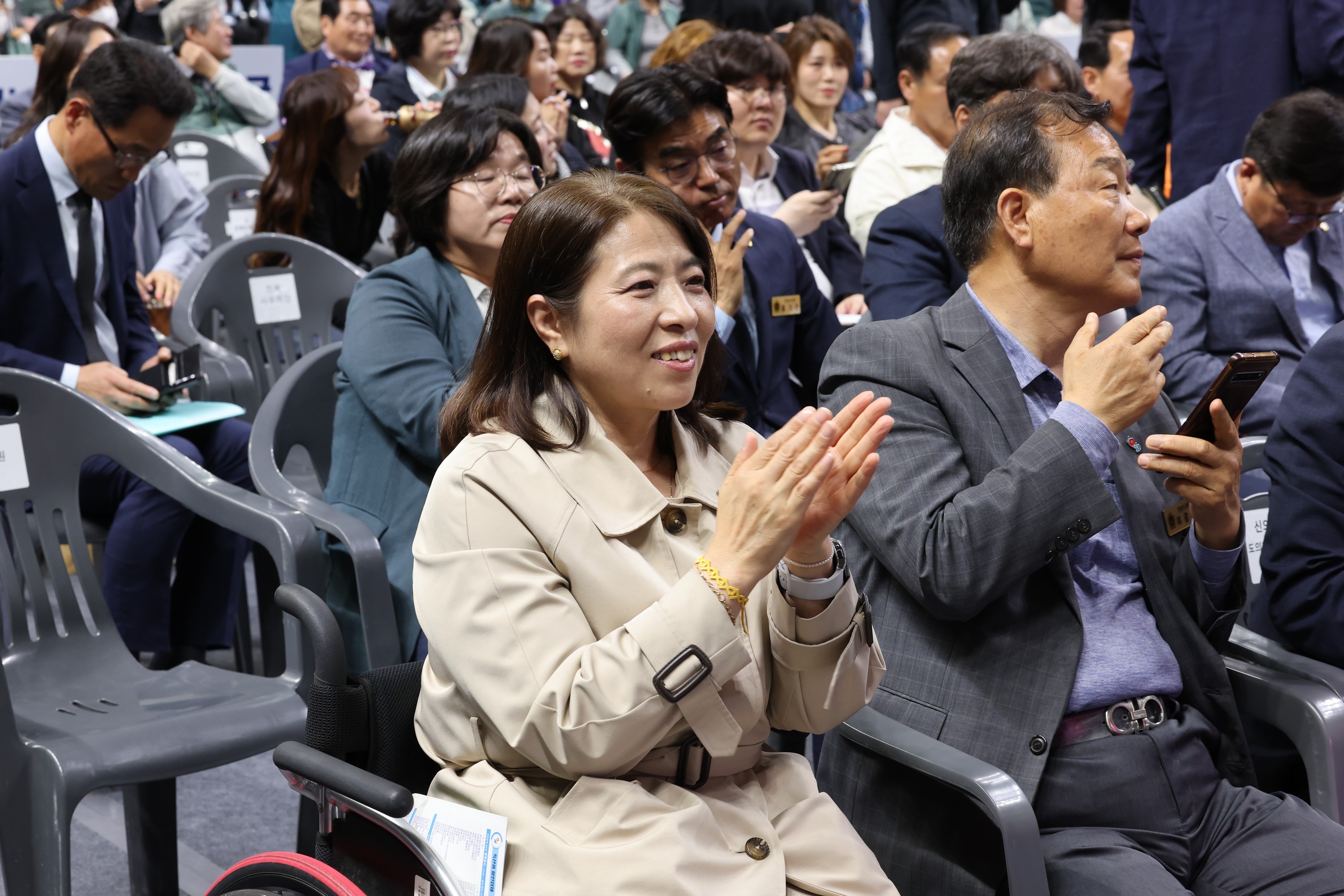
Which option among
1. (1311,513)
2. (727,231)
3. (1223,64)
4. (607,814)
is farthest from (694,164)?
(1223,64)

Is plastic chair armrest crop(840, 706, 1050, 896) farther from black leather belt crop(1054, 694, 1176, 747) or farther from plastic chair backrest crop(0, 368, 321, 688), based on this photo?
plastic chair backrest crop(0, 368, 321, 688)

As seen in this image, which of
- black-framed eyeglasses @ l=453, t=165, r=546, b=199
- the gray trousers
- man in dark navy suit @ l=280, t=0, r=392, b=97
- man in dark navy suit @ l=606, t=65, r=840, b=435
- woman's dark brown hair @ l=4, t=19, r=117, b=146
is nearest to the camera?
the gray trousers

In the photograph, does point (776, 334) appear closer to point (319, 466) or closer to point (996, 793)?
point (319, 466)

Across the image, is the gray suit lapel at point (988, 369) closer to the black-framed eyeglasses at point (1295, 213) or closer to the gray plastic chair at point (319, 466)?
the gray plastic chair at point (319, 466)

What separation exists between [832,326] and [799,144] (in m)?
2.86

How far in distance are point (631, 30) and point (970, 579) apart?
25.7 ft

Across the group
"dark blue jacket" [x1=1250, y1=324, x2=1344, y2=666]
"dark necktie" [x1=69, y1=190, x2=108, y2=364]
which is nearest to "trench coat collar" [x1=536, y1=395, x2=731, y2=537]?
"dark blue jacket" [x1=1250, y1=324, x2=1344, y2=666]

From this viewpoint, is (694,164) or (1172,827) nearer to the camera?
(1172,827)

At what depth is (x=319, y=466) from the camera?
2826mm

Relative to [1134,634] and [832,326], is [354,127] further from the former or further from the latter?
[1134,634]

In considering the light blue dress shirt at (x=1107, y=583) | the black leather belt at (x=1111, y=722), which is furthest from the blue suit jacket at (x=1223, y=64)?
the black leather belt at (x=1111, y=722)

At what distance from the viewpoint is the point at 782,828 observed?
4.67 ft

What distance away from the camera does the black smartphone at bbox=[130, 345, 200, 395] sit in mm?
2873

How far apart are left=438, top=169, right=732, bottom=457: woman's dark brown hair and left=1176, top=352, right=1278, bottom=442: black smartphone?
2.18 feet
